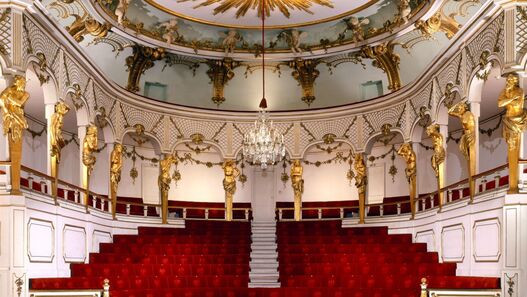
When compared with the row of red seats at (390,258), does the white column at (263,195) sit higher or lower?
higher

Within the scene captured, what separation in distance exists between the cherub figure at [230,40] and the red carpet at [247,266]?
204 inches

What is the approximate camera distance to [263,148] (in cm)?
1276

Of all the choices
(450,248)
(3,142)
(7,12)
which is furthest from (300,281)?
(7,12)

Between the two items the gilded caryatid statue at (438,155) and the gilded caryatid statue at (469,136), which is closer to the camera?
the gilded caryatid statue at (469,136)

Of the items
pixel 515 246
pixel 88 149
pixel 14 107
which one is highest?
pixel 14 107

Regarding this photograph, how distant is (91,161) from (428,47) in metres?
8.43

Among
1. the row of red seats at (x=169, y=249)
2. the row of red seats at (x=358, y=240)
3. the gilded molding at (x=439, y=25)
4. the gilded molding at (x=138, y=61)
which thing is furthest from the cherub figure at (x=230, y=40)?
the row of red seats at (x=169, y=249)

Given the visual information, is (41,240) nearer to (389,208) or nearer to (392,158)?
(389,208)

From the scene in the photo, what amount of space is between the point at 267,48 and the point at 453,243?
8.34 meters

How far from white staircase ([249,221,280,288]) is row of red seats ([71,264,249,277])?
0.45m

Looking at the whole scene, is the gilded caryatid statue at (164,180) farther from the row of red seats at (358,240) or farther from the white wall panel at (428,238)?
the white wall panel at (428,238)

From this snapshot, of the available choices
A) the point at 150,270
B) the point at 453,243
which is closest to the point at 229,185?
the point at 150,270

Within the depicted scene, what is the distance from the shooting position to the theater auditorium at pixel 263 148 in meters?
10.2

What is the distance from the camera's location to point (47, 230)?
11078 millimetres
